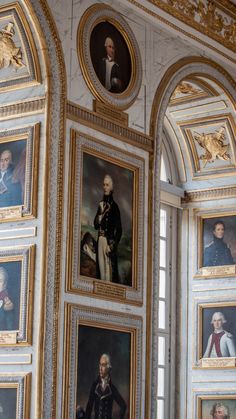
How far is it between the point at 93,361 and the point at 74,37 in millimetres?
4310

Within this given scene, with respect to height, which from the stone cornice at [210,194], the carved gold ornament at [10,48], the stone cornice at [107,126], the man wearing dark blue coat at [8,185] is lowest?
the man wearing dark blue coat at [8,185]

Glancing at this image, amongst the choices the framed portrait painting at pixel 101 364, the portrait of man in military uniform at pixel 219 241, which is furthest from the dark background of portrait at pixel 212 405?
the framed portrait painting at pixel 101 364

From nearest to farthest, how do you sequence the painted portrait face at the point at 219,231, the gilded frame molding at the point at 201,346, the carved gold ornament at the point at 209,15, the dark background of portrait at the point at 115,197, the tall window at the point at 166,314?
the dark background of portrait at the point at 115,197 < the carved gold ornament at the point at 209,15 < the gilded frame molding at the point at 201,346 < the tall window at the point at 166,314 < the painted portrait face at the point at 219,231

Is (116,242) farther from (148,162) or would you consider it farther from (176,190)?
(176,190)

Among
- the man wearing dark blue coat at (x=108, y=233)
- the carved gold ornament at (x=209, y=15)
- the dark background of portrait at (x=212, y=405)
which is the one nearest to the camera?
the man wearing dark blue coat at (x=108, y=233)

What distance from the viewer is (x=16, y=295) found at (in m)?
12.2

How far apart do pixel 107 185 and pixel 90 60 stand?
1.72 metres

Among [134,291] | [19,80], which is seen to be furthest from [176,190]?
[19,80]

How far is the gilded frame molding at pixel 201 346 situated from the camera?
57.2ft

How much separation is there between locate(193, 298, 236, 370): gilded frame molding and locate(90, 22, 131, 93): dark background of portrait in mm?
5378

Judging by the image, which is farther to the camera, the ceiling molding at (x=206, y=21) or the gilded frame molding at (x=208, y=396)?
the gilded frame molding at (x=208, y=396)

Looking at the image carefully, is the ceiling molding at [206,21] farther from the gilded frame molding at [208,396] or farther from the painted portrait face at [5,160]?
the gilded frame molding at [208,396]

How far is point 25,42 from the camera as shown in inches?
498

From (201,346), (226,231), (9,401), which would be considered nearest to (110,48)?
(9,401)
